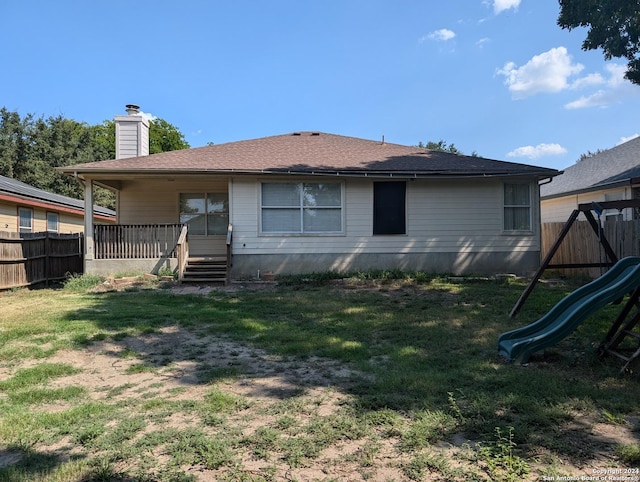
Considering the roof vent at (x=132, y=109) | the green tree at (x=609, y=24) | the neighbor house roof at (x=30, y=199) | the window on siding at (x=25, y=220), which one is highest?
the green tree at (x=609, y=24)

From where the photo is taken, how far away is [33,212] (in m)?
15.9

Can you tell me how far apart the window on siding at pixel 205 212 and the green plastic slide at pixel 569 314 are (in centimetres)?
1006

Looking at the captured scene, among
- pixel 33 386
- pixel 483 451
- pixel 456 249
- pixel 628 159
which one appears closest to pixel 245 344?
pixel 33 386

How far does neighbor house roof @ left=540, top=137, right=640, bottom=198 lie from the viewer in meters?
14.4

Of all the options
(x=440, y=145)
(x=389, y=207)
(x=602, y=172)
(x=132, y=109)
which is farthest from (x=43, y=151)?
(x=440, y=145)

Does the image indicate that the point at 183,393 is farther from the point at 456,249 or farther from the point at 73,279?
the point at 456,249

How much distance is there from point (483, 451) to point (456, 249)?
9660 mm

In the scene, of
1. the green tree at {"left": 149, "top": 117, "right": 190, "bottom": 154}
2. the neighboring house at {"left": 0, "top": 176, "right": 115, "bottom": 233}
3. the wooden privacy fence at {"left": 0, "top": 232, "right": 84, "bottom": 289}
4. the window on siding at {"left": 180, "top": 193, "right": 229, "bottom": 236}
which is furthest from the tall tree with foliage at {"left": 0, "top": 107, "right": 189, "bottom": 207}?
the window on siding at {"left": 180, "top": 193, "right": 229, "bottom": 236}

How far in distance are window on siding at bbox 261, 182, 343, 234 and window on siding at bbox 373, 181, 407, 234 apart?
42.0 inches

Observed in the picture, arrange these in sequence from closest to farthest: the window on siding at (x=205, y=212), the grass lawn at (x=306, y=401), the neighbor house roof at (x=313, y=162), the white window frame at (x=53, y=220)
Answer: the grass lawn at (x=306, y=401) < the neighbor house roof at (x=313, y=162) < the window on siding at (x=205, y=212) < the white window frame at (x=53, y=220)

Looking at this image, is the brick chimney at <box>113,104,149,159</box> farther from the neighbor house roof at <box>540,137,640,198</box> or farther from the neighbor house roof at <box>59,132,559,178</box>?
the neighbor house roof at <box>540,137,640,198</box>

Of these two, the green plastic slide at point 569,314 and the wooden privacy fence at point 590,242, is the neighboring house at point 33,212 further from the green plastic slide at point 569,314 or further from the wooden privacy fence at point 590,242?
the wooden privacy fence at point 590,242

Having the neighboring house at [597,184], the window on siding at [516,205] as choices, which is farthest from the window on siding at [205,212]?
the neighboring house at [597,184]

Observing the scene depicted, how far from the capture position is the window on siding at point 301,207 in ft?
37.0
